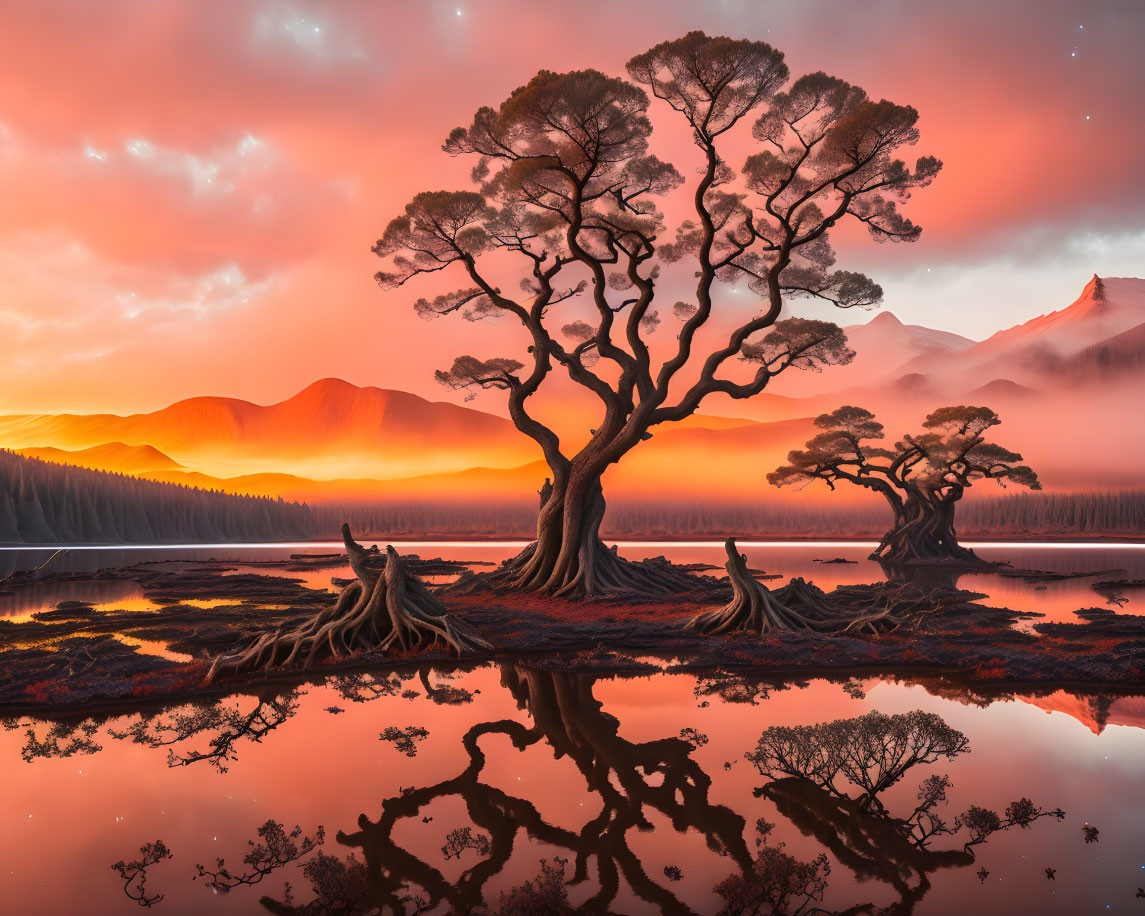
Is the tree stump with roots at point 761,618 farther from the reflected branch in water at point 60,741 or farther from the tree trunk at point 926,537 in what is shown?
the tree trunk at point 926,537

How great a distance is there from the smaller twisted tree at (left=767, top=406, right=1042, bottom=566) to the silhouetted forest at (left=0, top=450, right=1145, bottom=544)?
1032 inches

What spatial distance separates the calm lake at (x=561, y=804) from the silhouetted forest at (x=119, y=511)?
58.0 metres

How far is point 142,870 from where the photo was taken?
14.6 feet

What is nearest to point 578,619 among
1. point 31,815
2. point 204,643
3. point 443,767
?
point 204,643

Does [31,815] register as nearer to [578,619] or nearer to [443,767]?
[443,767]

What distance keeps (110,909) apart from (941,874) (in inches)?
197

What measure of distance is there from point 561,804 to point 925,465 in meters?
37.1

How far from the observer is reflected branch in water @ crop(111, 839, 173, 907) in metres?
4.17

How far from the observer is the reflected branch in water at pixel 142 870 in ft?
13.7

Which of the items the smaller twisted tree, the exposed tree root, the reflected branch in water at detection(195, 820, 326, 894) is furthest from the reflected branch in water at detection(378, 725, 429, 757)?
the smaller twisted tree

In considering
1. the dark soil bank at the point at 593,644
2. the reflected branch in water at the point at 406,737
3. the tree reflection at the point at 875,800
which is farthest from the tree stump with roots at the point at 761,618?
the reflected branch in water at the point at 406,737

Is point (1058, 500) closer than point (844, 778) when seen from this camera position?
No

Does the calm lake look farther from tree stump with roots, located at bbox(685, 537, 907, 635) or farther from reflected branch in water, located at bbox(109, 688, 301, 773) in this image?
tree stump with roots, located at bbox(685, 537, 907, 635)

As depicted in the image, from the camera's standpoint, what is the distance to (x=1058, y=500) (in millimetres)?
61938
